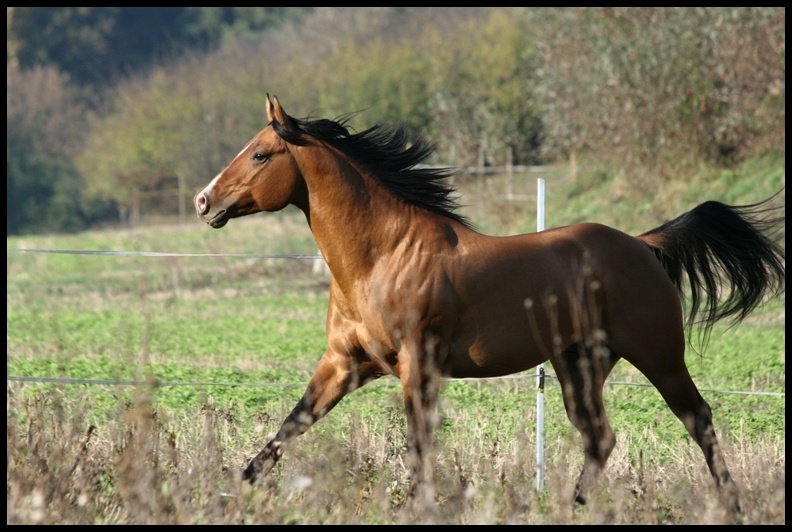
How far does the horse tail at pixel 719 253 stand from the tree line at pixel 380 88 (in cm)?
156

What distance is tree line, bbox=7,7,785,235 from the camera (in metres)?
24.1

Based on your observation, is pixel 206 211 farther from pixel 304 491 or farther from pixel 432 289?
pixel 304 491

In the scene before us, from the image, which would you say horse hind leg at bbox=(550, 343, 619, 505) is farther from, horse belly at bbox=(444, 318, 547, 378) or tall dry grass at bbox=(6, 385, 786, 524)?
horse belly at bbox=(444, 318, 547, 378)

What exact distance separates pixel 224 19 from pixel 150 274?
48.8 m

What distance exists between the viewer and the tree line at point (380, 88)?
2406 cm

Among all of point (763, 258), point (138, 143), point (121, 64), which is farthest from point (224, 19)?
point (763, 258)

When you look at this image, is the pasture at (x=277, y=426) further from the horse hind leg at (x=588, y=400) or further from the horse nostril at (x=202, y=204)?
the horse nostril at (x=202, y=204)

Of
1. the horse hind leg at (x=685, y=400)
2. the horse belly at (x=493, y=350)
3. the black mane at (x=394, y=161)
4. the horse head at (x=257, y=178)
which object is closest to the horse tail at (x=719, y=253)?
the horse hind leg at (x=685, y=400)

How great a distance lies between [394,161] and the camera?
6586mm

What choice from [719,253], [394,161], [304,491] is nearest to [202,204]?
[394,161]

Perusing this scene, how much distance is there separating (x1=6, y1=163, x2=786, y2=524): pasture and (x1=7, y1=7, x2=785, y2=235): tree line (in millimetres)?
2015

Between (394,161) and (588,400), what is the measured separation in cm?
171
